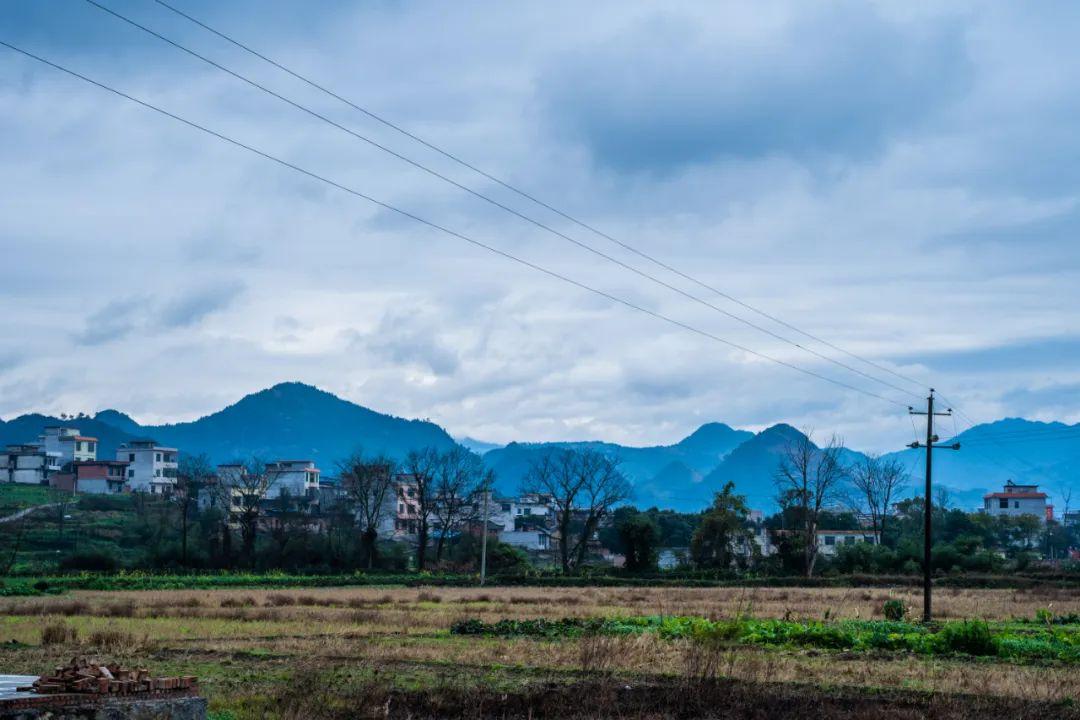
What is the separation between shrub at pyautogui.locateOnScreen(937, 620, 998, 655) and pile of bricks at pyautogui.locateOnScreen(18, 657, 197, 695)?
22430mm

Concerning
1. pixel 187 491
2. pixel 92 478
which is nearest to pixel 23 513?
pixel 187 491

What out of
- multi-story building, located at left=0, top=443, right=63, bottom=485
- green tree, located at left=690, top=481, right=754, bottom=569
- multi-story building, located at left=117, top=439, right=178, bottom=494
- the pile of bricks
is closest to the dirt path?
multi-story building, located at left=117, top=439, right=178, bottom=494

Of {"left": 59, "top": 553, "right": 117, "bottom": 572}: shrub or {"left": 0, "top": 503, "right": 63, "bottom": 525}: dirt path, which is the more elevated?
{"left": 0, "top": 503, "right": 63, "bottom": 525}: dirt path

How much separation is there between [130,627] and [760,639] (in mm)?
19852

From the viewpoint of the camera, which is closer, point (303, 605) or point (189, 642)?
point (189, 642)

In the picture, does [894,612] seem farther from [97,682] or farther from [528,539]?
[528,539]

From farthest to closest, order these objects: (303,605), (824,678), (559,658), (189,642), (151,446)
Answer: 1. (151,446)
2. (303,605)
3. (189,642)
4. (559,658)
5. (824,678)

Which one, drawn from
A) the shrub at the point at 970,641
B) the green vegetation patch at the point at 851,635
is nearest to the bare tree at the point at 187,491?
the green vegetation patch at the point at 851,635

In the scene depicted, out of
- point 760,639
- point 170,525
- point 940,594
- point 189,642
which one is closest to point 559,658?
point 760,639

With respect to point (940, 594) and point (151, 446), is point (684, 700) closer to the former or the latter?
point (940, 594)

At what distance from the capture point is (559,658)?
85.0 feet

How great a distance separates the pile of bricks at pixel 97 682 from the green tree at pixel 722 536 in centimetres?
8545

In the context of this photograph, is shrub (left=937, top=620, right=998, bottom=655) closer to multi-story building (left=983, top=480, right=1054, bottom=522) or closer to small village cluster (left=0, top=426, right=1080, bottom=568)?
small village cluster (left=0, top=426, right=1080, bottom=568)

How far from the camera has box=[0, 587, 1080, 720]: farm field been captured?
62.6ft
